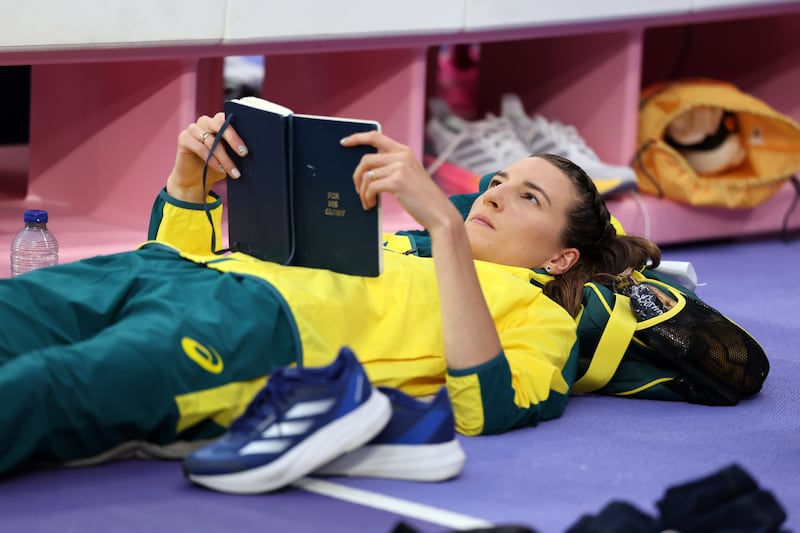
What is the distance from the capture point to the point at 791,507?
163 centimetres

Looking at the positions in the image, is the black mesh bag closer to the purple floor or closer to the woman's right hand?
the purple floor

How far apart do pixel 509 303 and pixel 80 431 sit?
71 centimetres

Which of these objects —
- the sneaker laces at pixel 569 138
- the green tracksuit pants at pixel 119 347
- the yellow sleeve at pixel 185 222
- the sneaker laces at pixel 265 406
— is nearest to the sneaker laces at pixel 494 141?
the sneaker laces at pixel 569 138

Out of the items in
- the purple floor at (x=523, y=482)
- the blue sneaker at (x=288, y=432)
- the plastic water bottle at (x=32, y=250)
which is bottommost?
the purple floor at (x=523, y=482)

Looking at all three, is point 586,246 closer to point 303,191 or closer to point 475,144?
point 303,191

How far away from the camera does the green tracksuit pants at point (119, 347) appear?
149 centimetres

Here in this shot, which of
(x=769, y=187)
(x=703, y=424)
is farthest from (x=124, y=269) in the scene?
(x=769, y=187)

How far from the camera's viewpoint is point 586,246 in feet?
7.12

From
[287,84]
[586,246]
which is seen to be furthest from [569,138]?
[586,246]

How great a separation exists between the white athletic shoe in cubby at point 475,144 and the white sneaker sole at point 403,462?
1870 mm

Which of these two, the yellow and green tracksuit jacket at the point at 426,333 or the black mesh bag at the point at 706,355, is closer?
the yellow and green tracksuit jacket at the point at 426,333

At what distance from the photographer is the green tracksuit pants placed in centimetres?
149

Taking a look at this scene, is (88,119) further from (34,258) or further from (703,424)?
(703,424)

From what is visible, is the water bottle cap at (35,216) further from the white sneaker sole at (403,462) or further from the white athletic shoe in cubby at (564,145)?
the white athletic shoe in cubby at (564,145)
